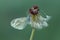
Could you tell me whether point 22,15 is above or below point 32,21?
above

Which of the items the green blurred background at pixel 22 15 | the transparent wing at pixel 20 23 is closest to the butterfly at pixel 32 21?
the transparent wing at pixel 20 23

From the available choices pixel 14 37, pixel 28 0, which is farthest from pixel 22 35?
pixel 28 0

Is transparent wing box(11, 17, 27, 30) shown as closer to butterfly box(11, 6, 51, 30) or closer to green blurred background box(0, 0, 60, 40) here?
butterfly box(11, 6, 51, 30)

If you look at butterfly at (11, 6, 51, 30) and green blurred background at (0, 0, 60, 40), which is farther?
green blurred background at (0, 0, 60, 40)

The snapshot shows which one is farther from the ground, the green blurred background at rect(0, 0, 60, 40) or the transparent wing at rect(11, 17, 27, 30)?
the green blurred background at rect(0, 0, 60, 40)

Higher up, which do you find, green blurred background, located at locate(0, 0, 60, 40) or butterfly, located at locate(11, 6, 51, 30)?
green blurred background, located at locate(0, 0, 60, 40)

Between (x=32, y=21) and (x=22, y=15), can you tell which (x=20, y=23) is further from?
(x=22, y=15)

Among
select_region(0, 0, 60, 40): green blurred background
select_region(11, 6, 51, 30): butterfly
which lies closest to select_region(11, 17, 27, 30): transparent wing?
select_region(11, 6, 51, 30): butterfly

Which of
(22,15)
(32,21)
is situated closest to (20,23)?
(32,21)

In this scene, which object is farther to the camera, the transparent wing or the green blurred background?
the green blurred background
